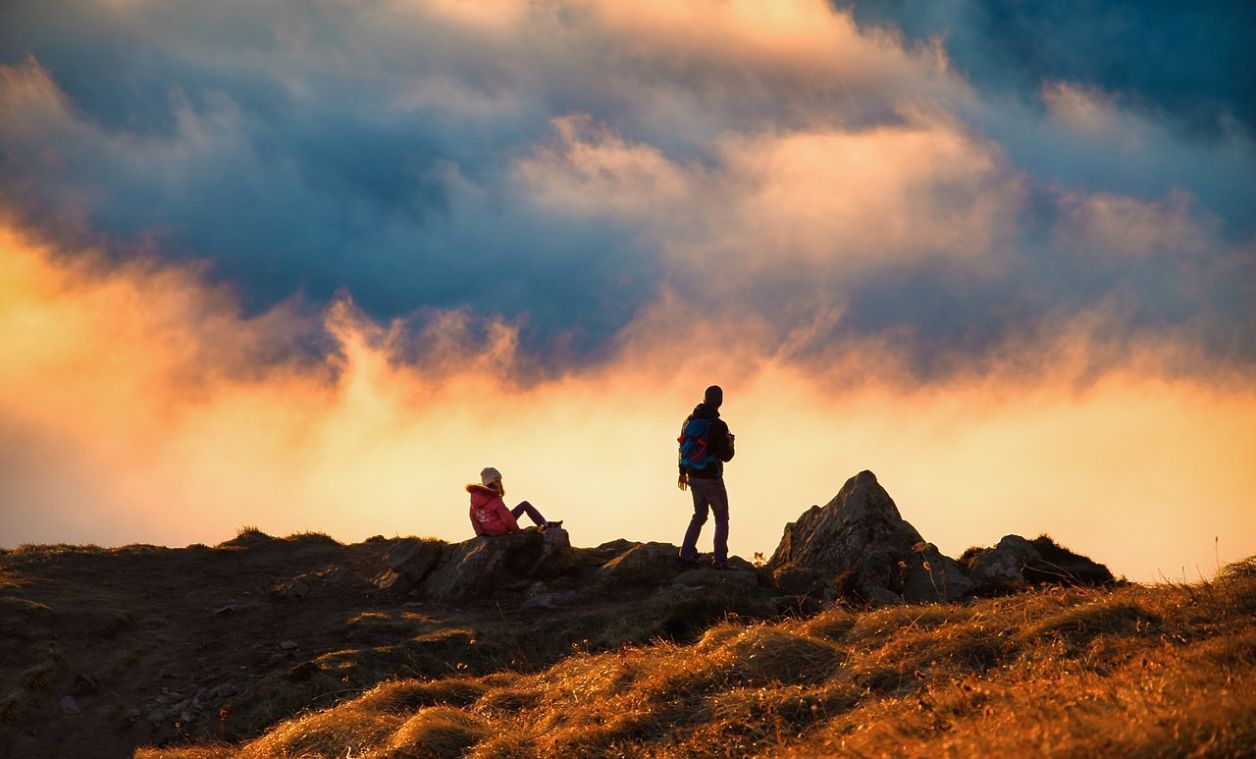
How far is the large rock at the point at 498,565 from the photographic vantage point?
20578 mm

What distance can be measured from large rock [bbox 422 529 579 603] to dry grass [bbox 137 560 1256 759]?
5.94m

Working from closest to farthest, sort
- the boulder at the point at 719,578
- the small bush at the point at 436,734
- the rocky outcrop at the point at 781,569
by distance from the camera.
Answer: the small bush at the point at 436,734, the rocky outcrop at the point at 781,569, the boulder at the point at 719,578

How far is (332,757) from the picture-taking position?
1190 cm

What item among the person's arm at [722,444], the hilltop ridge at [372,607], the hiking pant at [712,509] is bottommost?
the hilltop ridge at [372,607]

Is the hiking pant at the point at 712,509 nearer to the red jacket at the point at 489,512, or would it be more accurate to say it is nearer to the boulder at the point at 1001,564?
the red jacket at the point at 489,512

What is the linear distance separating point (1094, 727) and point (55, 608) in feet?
59.5

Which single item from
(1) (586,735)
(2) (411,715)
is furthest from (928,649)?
(2) (411,715)

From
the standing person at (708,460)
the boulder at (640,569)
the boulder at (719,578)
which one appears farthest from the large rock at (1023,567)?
the boulder at (640,569)

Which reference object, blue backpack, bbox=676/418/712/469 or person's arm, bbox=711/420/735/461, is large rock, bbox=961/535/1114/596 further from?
blue backpack, bbox=676/418/712/469

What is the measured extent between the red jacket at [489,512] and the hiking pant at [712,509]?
12.5ft

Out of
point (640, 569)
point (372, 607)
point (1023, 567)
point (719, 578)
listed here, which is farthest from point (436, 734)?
point (1023, 567)

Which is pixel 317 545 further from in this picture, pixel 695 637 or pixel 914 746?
A: pixel 914 746

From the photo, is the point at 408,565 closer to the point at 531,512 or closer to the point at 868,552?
the point at 531,512

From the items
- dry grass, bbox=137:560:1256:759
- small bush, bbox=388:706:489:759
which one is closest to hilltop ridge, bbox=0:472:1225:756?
dry grass, bbox=137:560:1256:759
